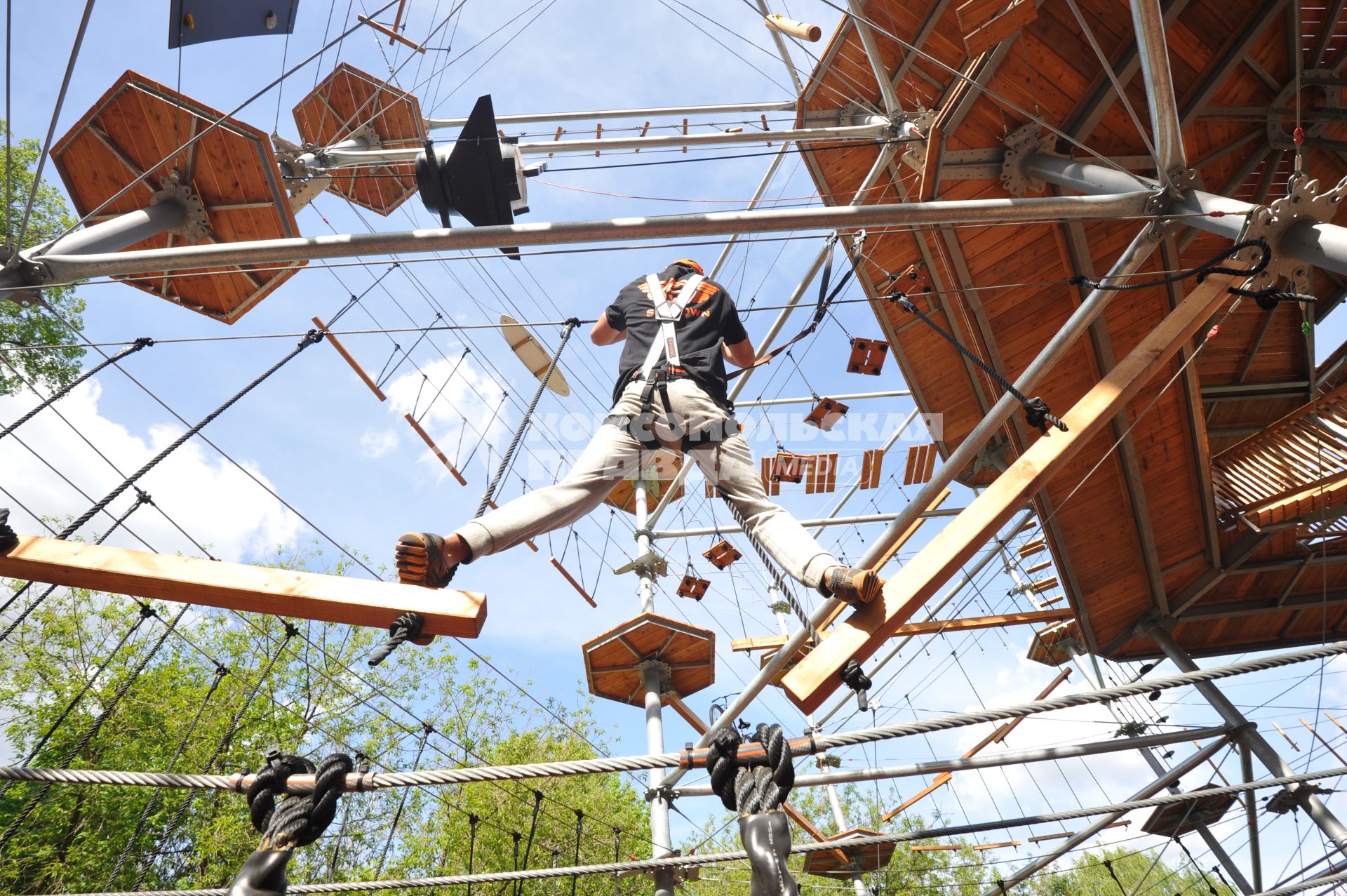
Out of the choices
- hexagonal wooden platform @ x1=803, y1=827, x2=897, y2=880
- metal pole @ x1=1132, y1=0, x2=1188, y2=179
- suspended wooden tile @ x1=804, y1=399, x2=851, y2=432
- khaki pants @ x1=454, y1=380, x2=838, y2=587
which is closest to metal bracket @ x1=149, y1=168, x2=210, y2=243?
khaki pants @ x1=454, y1=380, x2=838, y2=587

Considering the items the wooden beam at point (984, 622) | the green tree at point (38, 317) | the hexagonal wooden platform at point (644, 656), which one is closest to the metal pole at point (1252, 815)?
the wooden beam at point (984, 622)

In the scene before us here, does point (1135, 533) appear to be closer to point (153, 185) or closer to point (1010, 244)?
point (1010, 244)

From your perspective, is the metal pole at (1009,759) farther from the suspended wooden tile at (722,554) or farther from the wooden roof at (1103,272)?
the suspended wooden tile at (722,554)

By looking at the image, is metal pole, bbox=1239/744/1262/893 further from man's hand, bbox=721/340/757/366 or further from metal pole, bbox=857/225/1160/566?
man's hand, bbox=721/340/757/366

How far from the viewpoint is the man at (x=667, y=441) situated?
3092 mm

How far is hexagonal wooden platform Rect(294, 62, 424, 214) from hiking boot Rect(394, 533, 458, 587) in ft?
27.4

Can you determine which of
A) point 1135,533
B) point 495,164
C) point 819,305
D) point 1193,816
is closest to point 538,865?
point 1193,816

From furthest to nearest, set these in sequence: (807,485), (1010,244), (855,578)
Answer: (807,485)
(1010,244)
(855,578)

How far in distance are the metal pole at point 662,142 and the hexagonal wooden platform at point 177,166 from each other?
1.87 meters

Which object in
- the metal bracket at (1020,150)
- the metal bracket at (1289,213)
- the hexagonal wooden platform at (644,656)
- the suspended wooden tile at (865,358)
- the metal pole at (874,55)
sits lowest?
the metal bracket at (1289,213)

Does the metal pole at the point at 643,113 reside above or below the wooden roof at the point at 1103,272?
above

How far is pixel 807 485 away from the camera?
13.0m

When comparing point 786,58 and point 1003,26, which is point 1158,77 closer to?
point 1003,26

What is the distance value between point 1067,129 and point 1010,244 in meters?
0.99
